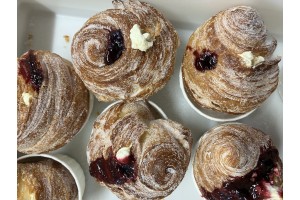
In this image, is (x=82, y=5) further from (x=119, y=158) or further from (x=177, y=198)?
(x=177, y=198)

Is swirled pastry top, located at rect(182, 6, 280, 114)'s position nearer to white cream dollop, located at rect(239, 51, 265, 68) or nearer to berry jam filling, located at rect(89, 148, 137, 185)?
white cream dollop, located at rect(239, 51, 265, 68)

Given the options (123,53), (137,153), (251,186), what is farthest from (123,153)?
(251,186)

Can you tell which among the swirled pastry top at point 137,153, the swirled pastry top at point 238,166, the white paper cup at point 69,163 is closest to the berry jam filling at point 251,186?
the swirled pastry top at point 238,166

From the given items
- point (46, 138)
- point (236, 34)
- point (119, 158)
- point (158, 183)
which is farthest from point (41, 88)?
point (236, 34)

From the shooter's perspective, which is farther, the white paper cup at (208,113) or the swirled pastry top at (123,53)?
the white paper cup at (208,113)

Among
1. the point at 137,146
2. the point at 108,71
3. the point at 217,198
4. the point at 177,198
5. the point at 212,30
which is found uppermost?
the point at 212,30

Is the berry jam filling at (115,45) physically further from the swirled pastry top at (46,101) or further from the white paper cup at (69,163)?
the white paper cup at (69,163)
